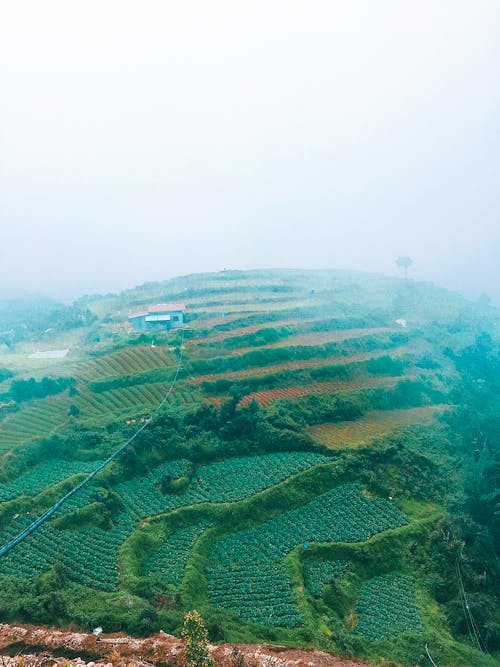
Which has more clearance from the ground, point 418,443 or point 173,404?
point 173,404

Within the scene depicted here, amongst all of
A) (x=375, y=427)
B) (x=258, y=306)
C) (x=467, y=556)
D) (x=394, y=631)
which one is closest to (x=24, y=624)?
(x=394, y=631)

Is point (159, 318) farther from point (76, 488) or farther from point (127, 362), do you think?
point (76, 488)

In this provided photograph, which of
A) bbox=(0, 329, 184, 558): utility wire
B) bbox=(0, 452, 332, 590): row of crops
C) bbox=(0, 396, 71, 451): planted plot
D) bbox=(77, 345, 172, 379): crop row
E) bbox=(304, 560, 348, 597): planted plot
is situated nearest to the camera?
bbox=(0, 329, 184, 558): utility wire

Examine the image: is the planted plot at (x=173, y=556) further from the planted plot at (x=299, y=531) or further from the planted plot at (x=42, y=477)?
the planted plot at (x=42, y=477)

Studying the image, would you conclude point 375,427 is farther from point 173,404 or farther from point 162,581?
point 162,581

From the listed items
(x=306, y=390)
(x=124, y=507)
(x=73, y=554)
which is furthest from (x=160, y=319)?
(x=73, y=554)

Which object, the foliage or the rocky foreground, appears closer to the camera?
the rocky foreground

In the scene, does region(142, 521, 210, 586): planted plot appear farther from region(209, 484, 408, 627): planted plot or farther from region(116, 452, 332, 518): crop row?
region(116, 452, 332, 518): crop row

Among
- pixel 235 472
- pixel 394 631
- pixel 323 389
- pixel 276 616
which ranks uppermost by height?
pixel 323 389

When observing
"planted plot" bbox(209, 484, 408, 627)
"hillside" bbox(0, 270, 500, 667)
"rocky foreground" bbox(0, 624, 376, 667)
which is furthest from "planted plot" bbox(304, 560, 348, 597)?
"rocky foreground" bbox(0, 624, 376, 667)
